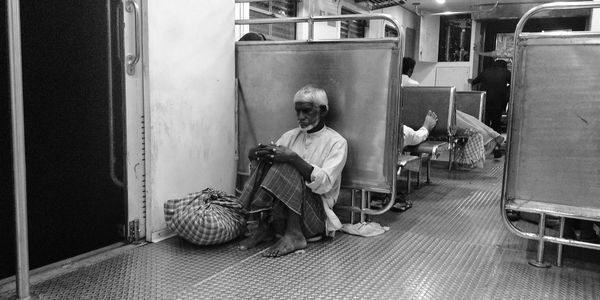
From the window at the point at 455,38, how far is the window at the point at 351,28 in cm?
297

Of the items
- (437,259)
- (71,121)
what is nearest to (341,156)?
(437,259)

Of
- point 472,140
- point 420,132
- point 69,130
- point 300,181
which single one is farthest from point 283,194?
point 472,140

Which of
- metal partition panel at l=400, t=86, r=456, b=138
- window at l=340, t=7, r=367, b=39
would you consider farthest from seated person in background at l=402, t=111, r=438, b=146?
window at l=340, t=7, r=367, b=39

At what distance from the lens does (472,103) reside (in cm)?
666

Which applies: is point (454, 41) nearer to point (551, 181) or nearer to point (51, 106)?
point (551, 181)

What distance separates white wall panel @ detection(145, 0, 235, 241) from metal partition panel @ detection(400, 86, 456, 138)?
2.11m

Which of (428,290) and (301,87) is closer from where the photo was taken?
(428,290)

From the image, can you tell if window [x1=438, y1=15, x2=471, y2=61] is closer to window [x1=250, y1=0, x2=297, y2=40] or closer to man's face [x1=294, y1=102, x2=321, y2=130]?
window [x1=250, y1=0, x2=297, y2=40]

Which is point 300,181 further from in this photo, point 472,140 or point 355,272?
point 472,140

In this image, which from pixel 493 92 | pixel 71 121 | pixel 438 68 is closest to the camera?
pixel 71 121

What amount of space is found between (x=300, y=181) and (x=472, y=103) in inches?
174

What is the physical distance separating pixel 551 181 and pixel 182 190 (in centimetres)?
226

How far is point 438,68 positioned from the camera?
10.2 m

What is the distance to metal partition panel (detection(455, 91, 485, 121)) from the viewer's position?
6.57 m
